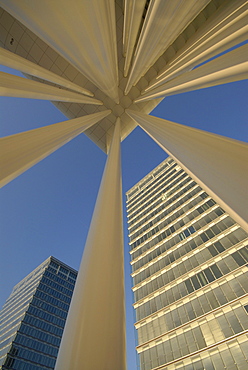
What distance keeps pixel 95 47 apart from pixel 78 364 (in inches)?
221

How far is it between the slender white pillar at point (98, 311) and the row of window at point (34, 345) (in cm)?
7767

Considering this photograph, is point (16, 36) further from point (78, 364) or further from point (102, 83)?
point (78, 364)

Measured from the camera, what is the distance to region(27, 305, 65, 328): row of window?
6601 cm

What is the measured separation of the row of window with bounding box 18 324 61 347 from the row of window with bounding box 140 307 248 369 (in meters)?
56.4

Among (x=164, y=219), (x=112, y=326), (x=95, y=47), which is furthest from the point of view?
(x=164, y=219)

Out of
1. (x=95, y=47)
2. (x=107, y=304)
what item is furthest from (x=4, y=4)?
(x=107, y=304)

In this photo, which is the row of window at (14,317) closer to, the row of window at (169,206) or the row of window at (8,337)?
the row of window at (8,337)

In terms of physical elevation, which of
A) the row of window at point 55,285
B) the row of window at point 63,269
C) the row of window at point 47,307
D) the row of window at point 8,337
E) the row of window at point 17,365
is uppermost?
the row of window at point 63,269

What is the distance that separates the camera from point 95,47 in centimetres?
476

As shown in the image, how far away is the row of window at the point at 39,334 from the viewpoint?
6156 centimetres

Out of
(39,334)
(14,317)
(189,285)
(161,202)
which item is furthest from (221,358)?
(14,317)

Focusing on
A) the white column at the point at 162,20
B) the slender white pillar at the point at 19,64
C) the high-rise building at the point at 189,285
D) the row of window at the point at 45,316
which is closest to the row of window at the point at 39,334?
the row of window at the point at 45,316

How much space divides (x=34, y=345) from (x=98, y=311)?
264 ft

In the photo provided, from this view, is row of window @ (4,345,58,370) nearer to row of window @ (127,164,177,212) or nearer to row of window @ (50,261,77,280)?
row of window @ (50,261,77,280)
